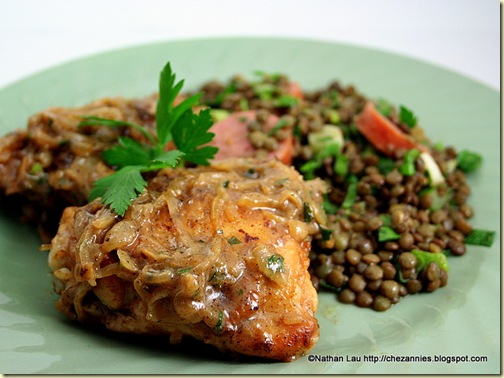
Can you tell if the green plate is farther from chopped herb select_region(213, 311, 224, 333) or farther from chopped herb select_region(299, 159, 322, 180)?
chopped herb select_region(299, 159, 322, 180)

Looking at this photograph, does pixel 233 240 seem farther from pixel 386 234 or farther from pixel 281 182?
pixel 386 234

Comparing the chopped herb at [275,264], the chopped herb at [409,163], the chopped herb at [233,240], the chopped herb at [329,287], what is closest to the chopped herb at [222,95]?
the chopped herb at [409,163]

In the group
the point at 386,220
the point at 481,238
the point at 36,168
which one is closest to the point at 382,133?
the point at 386,220

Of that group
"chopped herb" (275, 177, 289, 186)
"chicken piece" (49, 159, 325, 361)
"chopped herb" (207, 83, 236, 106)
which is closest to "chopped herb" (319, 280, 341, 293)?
"chicken piece" (49, 159, 325, 361)

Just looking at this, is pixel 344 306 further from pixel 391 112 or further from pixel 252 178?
pixel 391 112

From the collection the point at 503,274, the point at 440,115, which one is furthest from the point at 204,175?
the point at 440,115

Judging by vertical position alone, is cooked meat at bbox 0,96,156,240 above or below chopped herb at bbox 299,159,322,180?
above
